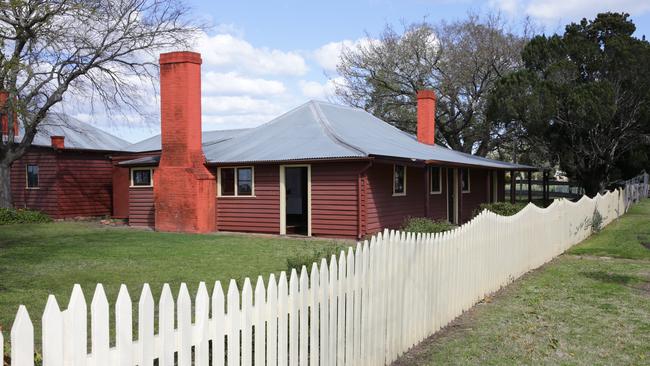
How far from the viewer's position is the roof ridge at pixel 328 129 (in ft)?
58.1

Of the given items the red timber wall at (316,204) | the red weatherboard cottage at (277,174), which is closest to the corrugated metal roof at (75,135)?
the red weatherboard cottage at (277,174)

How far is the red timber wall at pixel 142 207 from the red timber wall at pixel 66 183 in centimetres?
537

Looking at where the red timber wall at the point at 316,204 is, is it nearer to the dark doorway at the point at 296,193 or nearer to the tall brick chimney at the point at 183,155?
the tall brick chimney at the point at 183,155

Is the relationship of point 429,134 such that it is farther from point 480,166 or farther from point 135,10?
point 135,10

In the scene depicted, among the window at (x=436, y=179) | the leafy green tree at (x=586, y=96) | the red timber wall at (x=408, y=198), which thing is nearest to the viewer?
the red timber wall at (x=408, y=198)

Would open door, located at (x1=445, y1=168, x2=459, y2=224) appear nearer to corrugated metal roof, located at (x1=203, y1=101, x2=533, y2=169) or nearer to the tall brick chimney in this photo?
corrugated metal roof, located at (x1=203, y1=101, x2=533, y2=169)

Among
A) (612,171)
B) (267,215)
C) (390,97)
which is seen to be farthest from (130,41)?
Result: (612,171)

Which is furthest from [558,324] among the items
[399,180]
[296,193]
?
[296,193]

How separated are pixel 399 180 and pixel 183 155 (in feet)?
24.3

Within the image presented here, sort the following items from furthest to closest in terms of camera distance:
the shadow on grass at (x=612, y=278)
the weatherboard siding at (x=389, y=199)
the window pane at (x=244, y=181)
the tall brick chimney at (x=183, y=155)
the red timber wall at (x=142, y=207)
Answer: the red timber wall at (x=142, y=207)
the window pane at (x=244, y=181)
the tall brick chimney at (x=183, y=155)
the weatherboard siding at (x=389, y=199)
the shadow on grass at (x=612, y=278)

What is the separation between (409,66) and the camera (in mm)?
38438

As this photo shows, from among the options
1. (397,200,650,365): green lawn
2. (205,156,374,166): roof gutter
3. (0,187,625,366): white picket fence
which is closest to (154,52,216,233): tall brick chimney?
(205,156,374,166): roof gutter

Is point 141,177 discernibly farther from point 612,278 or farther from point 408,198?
point 612,278

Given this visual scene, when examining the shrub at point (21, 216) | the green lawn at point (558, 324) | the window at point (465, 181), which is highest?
the window at point (465, 181)
